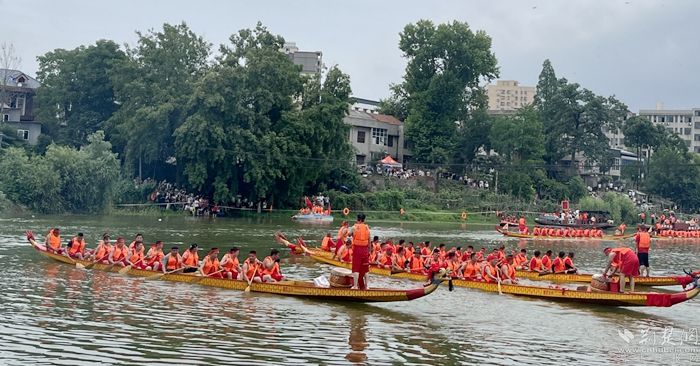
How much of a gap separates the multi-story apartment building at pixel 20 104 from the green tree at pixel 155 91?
10609mm

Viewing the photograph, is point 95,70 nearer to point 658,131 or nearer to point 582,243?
point 582,243

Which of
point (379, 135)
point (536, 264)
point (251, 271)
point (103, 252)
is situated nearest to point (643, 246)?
point (536, 264)

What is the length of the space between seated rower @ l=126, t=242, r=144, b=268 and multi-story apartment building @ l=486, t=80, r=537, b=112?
15746cm

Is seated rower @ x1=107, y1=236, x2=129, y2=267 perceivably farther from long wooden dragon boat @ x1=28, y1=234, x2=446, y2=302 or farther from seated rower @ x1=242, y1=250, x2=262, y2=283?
seated rower @ x1=242, y1=250, x2=262, y2=283

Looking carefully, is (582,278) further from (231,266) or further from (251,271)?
(231,266)

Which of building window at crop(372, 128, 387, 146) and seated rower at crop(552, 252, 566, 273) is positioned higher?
building window at crop(372, 128, 387, 146)

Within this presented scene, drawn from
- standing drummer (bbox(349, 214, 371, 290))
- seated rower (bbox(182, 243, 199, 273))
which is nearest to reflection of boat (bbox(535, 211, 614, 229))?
seated rower (bbox(182, 243, 199, 273))

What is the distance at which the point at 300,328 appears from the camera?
17.2 metres

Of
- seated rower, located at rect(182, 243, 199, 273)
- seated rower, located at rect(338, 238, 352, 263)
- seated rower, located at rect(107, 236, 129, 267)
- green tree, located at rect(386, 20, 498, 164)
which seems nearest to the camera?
seated rower, located at rect(182, 243, 199, 273)

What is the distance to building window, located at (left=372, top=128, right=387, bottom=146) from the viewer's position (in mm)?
82625

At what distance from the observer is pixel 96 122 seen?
66375 mm

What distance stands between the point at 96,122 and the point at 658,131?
63919mm

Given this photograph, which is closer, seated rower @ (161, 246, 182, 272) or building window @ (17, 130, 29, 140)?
seated rower @ (161, 246, 182, 272)

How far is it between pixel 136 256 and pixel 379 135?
59.5m
